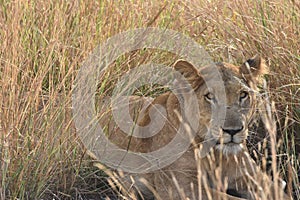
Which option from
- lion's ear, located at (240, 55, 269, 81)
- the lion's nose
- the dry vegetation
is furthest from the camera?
lion's ear, located at (240, 55, 269, 81)

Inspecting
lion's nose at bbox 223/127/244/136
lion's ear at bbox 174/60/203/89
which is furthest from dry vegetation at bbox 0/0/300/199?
lion's ear at bbox 174/60/203/89

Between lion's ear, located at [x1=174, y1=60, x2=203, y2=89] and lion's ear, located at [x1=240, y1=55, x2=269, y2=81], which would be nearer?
lion's ear, located at [x1=174, y1=60, x2=203, y2=89]

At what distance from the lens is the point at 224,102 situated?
10.3 feet

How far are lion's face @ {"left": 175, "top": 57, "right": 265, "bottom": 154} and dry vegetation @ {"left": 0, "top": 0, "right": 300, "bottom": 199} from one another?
0.75 ft

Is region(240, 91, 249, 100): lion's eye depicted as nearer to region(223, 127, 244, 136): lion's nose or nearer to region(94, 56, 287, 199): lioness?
region(94, 56, 287, 199): lioness

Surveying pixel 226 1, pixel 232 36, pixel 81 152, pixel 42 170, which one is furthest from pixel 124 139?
pixel 226 1

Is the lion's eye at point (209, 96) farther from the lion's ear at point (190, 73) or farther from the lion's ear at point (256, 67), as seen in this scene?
the lion's ear at point (256, 67)

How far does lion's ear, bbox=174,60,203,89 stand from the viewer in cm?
324

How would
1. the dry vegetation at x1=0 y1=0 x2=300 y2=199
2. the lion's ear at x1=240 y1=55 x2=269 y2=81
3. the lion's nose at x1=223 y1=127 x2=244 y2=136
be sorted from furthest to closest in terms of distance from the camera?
the lion's ear at x1=240 y1=55 x2=269 y2=81
the dry vegetation at x1=0 y1=0 x2=300 y2=199
the lion's nose at x1=223 y1=127 x2=244 y2=136

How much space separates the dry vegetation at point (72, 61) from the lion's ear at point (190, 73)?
12.7 inches

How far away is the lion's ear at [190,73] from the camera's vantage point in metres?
3.24

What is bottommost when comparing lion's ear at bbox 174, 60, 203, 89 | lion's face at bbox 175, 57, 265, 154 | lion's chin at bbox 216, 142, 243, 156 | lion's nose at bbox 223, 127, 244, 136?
lion's chin at bbox 216, 142, 243, 156

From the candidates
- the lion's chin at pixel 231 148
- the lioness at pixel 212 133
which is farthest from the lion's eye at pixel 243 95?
the lion's chin at pixel 231 148

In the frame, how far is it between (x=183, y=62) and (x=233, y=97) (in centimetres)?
28
